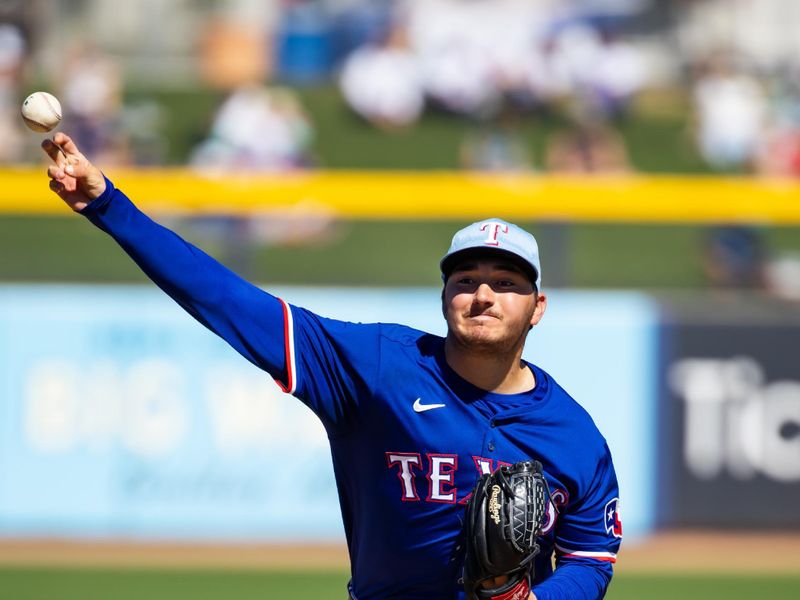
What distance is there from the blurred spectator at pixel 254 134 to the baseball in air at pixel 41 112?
29.9 ft

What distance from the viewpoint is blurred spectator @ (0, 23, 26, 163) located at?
405 inches

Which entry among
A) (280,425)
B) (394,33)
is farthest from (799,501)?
(394,33)

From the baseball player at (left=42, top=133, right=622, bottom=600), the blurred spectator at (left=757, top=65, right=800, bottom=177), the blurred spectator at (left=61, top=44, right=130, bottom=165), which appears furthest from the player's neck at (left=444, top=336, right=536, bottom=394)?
the blurred spectator at (left=757, top=65, right=800, bottom=177)

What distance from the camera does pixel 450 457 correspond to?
137 inches

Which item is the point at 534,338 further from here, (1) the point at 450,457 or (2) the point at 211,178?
(1) the point at 450,457

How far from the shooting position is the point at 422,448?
3492mm

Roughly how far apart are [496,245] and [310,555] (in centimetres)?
488

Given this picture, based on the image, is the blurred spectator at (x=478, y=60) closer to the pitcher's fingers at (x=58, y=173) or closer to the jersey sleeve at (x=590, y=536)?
the jersey sleeve at (x=590, y=536)

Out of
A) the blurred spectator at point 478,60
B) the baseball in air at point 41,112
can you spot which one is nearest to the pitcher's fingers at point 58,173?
the baseball in air at point 41,112

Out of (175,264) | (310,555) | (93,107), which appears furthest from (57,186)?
(93,107)

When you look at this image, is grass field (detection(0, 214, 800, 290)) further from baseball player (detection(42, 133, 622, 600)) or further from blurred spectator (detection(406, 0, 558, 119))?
blurred spectator (detection(406, 0, 558, 119))

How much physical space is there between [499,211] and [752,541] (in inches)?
105

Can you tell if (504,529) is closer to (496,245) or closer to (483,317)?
(483,317)

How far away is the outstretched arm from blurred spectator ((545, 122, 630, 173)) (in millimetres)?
10672
